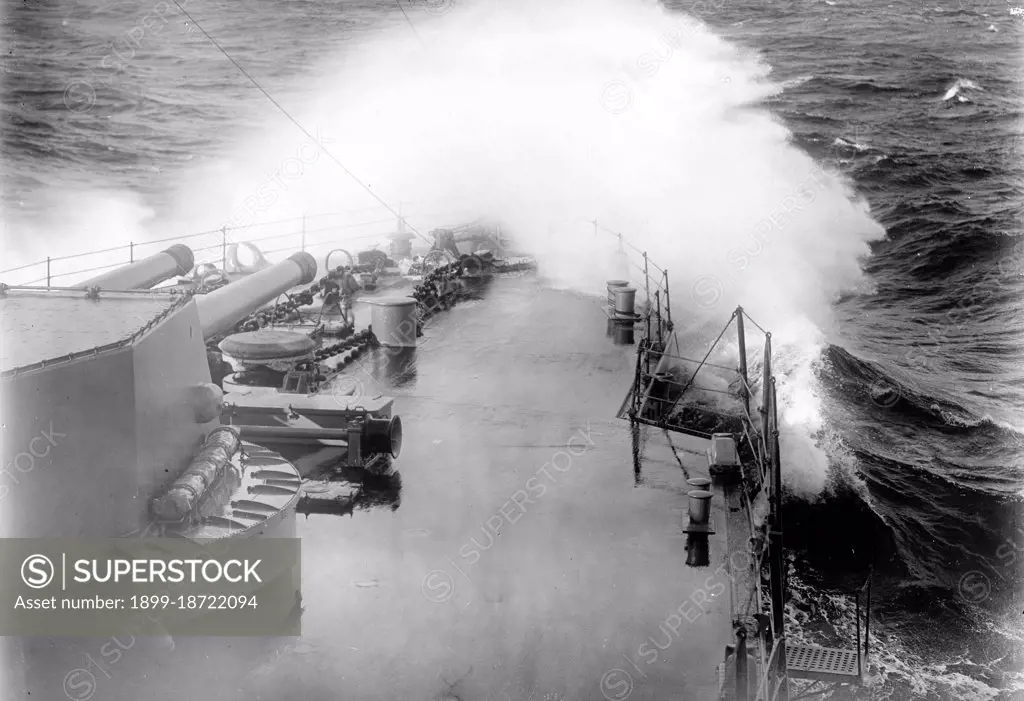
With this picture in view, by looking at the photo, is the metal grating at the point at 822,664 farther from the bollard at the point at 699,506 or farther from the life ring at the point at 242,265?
the life ring at the point at 242,265

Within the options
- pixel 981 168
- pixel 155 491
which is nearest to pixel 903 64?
pixel 981 168

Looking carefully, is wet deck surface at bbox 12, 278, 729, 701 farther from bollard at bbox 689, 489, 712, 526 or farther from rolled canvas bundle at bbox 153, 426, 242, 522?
rolled canvas bundle at bbox 153, 426, 242, 522

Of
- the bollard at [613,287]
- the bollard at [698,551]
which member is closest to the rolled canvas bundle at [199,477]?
the bollard at [698,551]

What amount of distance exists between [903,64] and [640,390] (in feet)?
160

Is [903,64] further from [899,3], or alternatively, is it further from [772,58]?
[899,3]

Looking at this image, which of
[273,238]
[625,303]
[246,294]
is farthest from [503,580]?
[273,238]

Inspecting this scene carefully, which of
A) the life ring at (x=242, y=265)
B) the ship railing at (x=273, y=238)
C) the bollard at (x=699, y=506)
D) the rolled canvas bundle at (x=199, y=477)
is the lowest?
the ship railing at (x=273, y=238)

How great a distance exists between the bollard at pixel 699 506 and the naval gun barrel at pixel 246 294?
753 centimetres

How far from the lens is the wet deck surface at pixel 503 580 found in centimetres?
800

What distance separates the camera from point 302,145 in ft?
150

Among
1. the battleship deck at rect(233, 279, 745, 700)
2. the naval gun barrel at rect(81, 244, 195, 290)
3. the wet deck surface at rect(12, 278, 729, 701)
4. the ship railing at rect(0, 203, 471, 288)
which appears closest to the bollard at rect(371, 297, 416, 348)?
the battleship deck at rect(233, 279, 745, 700)

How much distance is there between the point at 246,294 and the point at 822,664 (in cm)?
1254

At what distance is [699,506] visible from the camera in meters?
10.7

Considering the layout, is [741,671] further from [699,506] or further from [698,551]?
[699,506]
